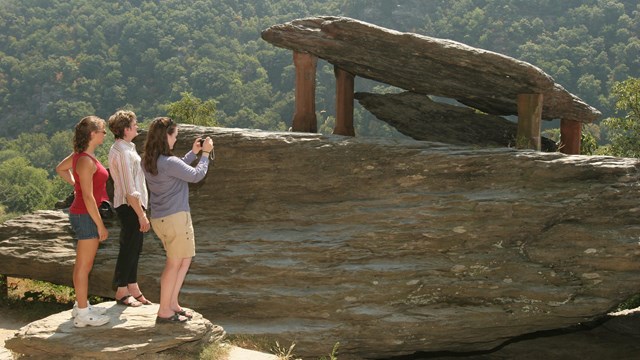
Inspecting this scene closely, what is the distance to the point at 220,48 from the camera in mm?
67188

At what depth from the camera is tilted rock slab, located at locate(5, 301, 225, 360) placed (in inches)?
277

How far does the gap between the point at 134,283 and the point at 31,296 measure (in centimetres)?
573

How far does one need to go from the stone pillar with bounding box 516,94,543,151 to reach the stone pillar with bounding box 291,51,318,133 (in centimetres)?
372

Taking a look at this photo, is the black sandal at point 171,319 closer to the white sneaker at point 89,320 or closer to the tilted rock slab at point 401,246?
the white sneaker at point 89,320

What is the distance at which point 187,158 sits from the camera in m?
7.62

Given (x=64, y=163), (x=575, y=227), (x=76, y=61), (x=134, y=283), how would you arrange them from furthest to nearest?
(x=76, y=61), (x=575, y=227), (x=134, y=283), (x=64, y=163)

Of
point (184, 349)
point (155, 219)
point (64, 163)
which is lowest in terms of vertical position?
point (184, 349)

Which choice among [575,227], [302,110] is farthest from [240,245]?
[575,227]

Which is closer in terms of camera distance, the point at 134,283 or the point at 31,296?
the point at 134,283

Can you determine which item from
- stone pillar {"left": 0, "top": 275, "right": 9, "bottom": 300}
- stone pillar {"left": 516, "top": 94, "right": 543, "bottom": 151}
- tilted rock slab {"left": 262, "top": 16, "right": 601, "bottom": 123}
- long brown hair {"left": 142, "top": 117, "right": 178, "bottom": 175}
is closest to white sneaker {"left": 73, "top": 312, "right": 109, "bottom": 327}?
long brown hair {"left": 142, "top": 117, "right": 178, "bottom": 175}

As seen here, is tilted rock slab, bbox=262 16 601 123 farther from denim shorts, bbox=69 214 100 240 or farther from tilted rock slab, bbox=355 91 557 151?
denim shorts, bbox=69 214 100 240

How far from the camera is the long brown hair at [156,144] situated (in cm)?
700

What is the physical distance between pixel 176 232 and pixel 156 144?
0.91 metres

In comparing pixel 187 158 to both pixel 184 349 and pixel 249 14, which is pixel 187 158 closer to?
pixel 184 349
